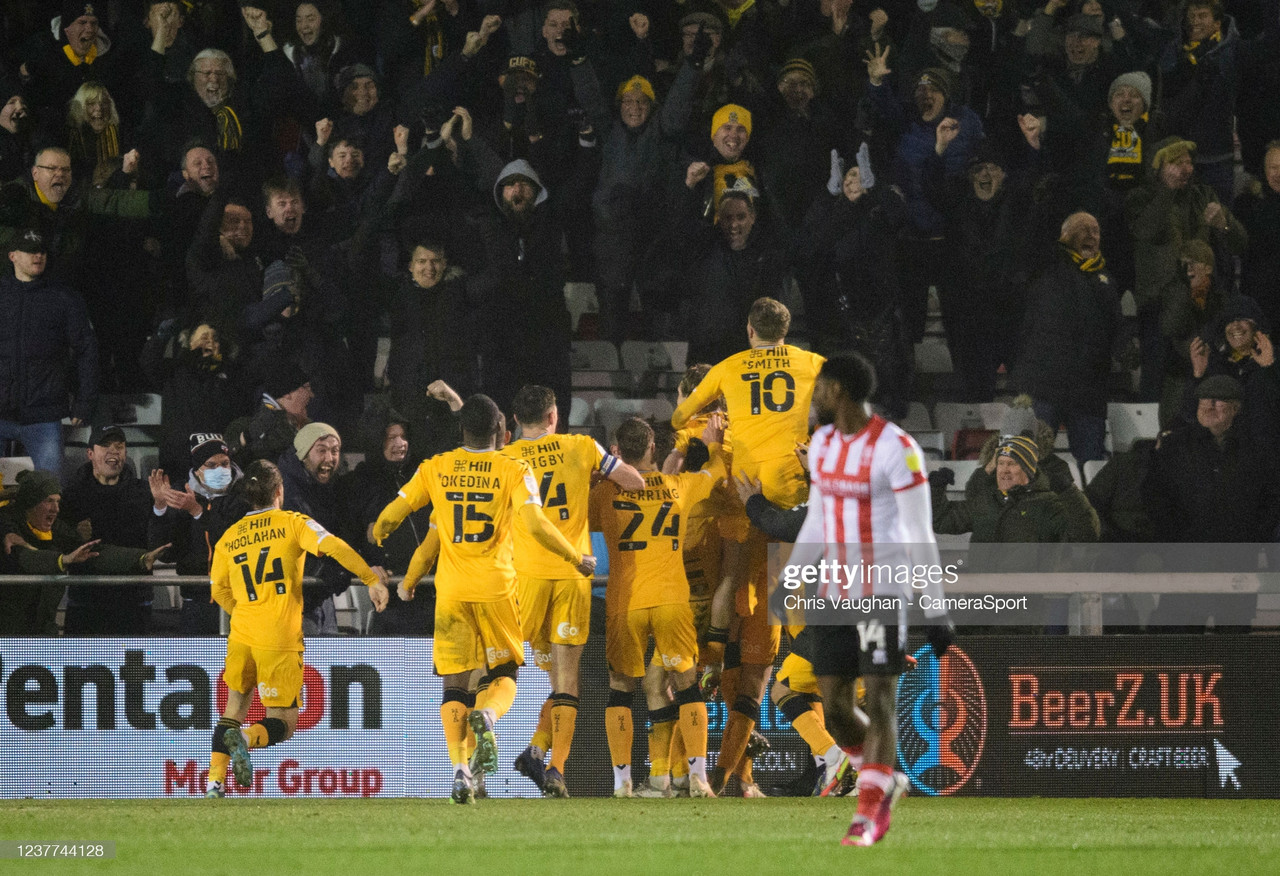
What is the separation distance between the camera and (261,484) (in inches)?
394

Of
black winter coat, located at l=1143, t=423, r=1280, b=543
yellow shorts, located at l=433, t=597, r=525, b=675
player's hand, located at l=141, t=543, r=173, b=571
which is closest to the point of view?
yellow shorts, located at l=433, t=597, r=525, b=675

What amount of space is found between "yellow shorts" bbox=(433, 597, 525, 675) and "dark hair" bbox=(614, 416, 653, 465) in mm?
1228

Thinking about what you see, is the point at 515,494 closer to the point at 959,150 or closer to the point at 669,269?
the point at 669,269

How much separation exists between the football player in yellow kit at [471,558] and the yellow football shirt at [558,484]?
0.77ft

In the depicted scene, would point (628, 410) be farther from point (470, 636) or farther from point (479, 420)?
point (470, 636)

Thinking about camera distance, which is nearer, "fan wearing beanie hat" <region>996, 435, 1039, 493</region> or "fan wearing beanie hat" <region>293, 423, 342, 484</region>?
"fan wearing beanie hat" <region>996, 435, 1039, 493</region>

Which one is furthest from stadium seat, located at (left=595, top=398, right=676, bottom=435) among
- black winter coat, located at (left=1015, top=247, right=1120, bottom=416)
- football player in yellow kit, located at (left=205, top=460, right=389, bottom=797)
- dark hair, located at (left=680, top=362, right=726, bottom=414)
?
football player in yellow kit, located at (left=205, top=460, right=389, bottom=797)

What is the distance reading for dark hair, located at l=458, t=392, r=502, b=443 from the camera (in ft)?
31.4

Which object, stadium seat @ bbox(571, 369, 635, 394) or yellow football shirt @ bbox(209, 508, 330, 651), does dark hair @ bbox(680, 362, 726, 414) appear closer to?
yellow football shirt @ bbox(209, 508, 330, 651)

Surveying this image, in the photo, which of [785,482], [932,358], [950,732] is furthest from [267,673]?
[932,358]

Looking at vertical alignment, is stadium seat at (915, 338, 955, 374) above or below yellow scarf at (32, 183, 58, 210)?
A: below

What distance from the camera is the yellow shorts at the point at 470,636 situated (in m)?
A: 9.57

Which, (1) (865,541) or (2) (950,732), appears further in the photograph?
(2) (950,732)

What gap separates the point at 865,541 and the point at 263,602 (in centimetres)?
478
